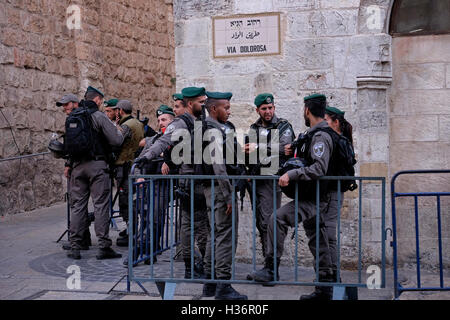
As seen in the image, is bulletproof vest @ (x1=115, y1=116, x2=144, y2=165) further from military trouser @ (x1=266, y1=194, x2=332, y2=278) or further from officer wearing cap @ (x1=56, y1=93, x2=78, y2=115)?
military trouser @ (x1=266, y1=194, x2=332, y2=278)

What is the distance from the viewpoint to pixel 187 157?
6027 millimetres

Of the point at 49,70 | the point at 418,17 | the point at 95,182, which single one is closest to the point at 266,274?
the point at 95,182

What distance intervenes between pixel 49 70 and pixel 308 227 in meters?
7.38

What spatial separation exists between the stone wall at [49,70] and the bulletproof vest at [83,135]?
319cm

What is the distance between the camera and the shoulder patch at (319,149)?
17.5ft

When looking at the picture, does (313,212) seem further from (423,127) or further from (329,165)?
(423,127)

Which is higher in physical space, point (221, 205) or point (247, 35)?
point (247, 35)

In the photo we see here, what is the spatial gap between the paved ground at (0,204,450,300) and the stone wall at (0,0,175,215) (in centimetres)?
200

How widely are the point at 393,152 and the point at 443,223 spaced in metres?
0.91

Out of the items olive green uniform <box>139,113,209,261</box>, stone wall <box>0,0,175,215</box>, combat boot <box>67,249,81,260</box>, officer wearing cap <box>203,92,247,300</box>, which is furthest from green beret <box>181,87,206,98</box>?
stone wall <box>0,0,175,215</box>

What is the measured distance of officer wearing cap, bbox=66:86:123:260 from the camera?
24.8 ft

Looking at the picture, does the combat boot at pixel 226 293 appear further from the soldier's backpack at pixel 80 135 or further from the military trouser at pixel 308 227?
the soldier's backpack at pixel 80 135

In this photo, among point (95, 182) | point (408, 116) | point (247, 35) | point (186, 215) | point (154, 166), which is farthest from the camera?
point (95, 182)
